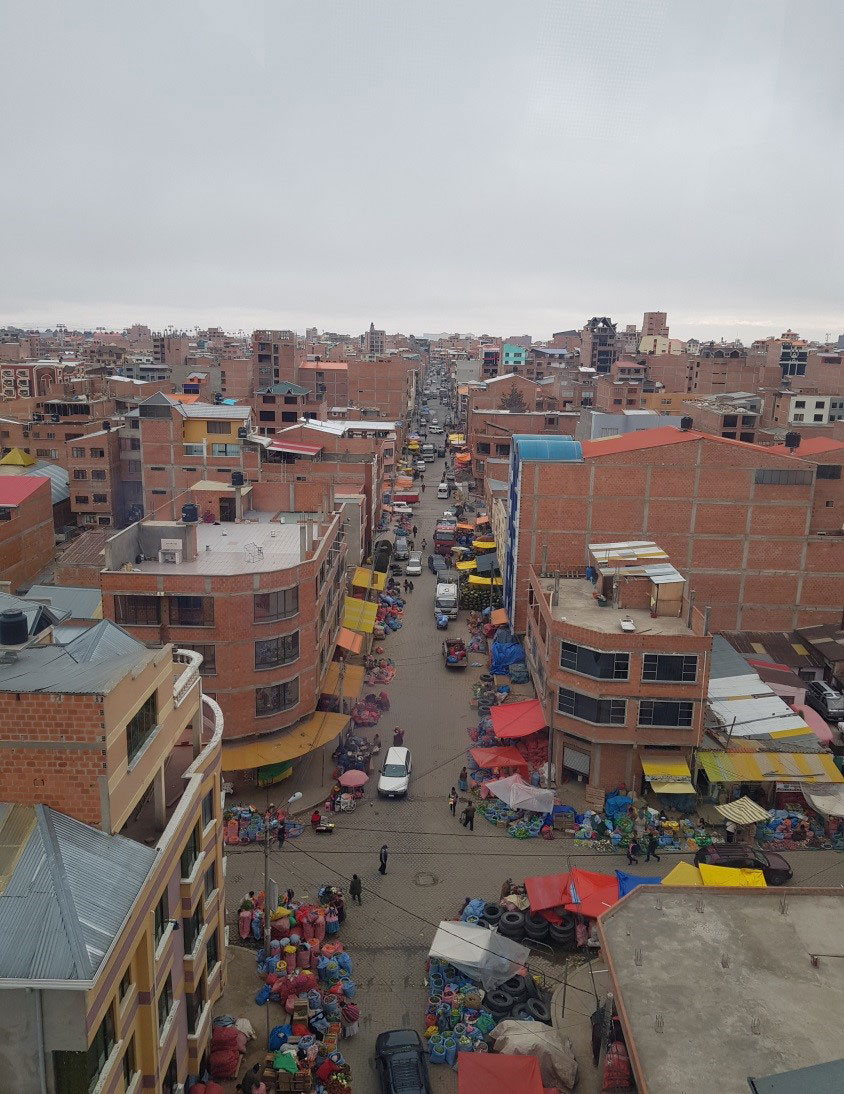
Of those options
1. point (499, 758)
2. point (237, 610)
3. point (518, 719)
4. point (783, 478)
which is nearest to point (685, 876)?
point (499, 758)

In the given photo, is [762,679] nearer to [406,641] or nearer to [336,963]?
[406,641]

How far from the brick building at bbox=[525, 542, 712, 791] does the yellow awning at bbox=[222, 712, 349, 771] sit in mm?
8419

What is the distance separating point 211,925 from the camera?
17.9 metres

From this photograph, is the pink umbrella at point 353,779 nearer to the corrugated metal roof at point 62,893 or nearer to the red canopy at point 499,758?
the red canopy at point 499,758

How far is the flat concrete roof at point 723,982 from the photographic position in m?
13.7

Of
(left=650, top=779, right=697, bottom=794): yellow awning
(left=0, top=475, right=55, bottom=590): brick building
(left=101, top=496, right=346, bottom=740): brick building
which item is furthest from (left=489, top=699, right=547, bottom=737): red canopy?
(left=0, top=475, right=55, bottom=590): brick building

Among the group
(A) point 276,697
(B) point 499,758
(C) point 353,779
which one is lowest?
(C) point 353,779

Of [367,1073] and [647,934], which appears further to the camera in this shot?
[367,1073]

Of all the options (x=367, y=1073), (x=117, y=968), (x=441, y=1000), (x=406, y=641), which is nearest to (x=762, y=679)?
(x=406, y=641)

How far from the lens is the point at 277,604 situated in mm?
29016

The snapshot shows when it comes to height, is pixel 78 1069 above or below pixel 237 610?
below

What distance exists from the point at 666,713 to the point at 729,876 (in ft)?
24.3

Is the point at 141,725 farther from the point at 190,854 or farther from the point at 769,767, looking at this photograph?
the point at 769,767

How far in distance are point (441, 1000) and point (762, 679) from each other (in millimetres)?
21875
